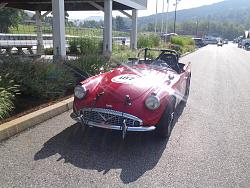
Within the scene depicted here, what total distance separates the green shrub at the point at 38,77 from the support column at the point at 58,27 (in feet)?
9.17

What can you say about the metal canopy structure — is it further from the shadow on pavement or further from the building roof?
the shadow on pavement

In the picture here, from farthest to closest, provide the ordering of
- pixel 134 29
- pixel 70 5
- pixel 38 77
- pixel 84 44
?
pixel 134 29
pixel 70 5
pixel 84 44
pixel 38 77

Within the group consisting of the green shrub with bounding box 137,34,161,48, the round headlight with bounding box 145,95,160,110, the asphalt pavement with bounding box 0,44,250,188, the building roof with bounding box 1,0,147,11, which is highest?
the building roof with bounding box 1,0,147,11

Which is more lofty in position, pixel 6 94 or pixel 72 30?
pixel 72 30

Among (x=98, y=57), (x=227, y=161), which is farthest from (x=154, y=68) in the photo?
(x=98, y=57)

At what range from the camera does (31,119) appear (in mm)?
5031

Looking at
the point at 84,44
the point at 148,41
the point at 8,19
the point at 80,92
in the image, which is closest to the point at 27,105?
the point at 80,92

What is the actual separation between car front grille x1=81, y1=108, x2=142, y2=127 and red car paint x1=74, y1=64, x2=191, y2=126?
63 millimetres

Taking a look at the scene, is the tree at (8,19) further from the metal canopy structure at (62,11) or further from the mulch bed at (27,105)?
the mulch bed at (27,105)

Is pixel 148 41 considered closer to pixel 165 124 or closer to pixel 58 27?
pixel 58 27

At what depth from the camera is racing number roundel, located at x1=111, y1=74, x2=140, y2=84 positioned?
5.01 metres

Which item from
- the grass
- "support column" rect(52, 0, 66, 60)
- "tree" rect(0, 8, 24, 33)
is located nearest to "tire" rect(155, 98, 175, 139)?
"support column" rect(52, 0, 66, 60)

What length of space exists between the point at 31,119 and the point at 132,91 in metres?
1.83

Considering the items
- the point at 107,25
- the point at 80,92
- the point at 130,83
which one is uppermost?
the point at 107,25
